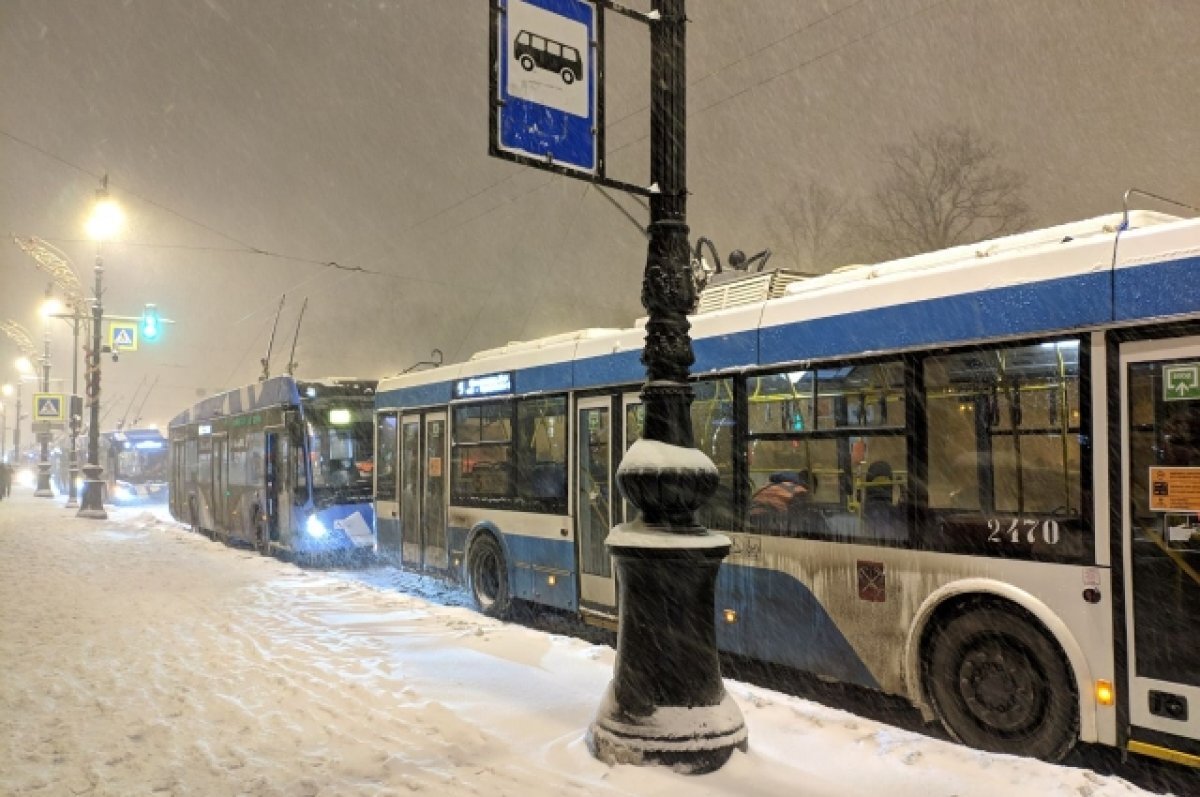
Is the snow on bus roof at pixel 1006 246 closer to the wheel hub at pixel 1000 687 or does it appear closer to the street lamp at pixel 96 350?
the wheel hub at pixel 1000 687

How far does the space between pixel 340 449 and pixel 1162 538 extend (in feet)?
46.2

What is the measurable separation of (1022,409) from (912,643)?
1673 millimetres

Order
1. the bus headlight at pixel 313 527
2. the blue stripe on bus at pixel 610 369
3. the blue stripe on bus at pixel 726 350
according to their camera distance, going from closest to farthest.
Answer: the blue stripe on bus at pixel 726 350
the blue stripe on bus at pixel 610 369
the bus headlight at pixel 313 527

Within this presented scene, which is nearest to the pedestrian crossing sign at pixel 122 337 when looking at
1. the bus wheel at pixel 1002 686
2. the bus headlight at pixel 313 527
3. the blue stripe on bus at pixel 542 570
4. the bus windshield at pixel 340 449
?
the bus windshield at pixel 340 449

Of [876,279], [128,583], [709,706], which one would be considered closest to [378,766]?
[709,706]

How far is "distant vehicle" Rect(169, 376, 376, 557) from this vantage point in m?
16.3

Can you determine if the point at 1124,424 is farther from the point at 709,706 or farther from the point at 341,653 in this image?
the point at 341,653

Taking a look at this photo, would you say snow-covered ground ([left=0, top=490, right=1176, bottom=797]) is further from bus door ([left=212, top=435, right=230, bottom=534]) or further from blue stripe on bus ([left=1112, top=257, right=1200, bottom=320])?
bus door ([left=212, top=435, right=230, bottom=534])

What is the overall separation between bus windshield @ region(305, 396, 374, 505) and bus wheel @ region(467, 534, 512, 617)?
225 inches

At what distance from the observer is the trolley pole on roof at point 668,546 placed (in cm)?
486

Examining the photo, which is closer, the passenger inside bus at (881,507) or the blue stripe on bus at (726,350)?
the passenger inside bus at (881,507)

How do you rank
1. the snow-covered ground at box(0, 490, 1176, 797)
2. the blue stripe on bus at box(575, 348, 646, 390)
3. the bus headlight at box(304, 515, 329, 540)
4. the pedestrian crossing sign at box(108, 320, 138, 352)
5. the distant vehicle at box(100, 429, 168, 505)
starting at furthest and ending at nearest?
the distant vehicle at box(100, 429, 168, 505), the pedestrian crossing sign at box(108, 320, 138, 352), the bus headlight at box(304, 515, 329, 540), the blue stripe on bus at box(575, 348, 646, 390), the snow-covered ground at box(0, 490, 1176, 797)

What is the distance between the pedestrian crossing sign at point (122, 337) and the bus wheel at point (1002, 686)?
1110 inches

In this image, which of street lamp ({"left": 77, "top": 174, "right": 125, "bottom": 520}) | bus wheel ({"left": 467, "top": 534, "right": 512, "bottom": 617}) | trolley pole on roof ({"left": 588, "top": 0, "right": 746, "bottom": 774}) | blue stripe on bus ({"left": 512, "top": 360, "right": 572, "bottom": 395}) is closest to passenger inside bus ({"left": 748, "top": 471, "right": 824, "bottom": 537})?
trolley pole on roof ({"left": 588, "top": 0, "right": 746, "bottom": 774})
